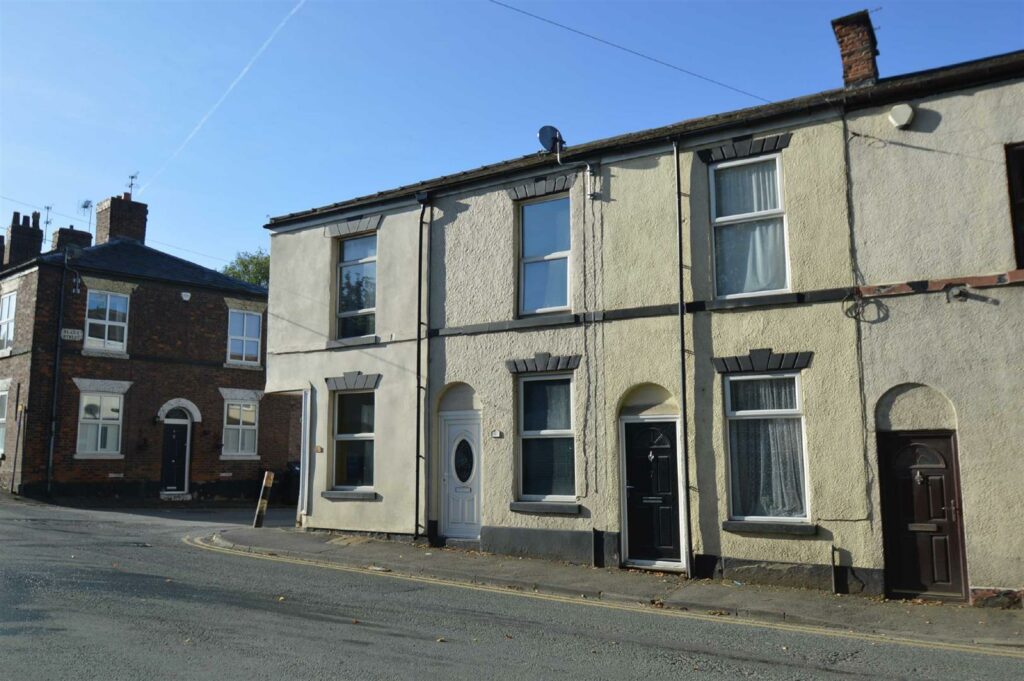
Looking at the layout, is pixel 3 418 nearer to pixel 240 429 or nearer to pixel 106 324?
pixel 106 324

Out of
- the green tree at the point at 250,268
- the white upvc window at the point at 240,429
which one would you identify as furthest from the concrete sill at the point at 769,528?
the green tree at the point at 250,268

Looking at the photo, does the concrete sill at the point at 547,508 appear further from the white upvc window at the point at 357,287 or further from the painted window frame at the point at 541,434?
the white upvc window at the point at 357,287

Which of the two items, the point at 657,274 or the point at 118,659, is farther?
the point at 657,274

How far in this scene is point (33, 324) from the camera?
2456 centimetres

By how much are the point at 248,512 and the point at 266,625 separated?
59.4 ft

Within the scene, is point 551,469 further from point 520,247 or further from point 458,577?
point 520,247

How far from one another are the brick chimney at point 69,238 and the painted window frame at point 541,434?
68.8ft

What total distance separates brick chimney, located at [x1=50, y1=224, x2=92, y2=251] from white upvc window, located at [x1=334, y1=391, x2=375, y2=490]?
1691cm

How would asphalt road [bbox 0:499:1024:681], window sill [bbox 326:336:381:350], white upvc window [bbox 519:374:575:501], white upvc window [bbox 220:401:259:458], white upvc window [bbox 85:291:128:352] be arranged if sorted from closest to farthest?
asphalt road [bbox 0:499:1024:681]
white upvc window [bbox 519:374:575:501]
window sill [bbox 326:336:381:350]
white upvc window [bbox 85:291:128:352]
white upvc window [bbox 220:401:259:458]

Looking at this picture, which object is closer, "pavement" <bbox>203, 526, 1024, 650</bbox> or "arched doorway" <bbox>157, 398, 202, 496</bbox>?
"pavement" <bbox>203, 526, 1024, 650</bbox>

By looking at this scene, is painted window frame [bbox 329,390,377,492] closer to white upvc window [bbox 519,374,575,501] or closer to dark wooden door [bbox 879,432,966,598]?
white upvc window [bbox 519,374,575,501]

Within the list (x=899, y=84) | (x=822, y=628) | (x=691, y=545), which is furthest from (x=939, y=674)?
(x=899, y=84)

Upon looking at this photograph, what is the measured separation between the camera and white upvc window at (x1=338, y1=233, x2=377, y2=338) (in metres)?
16.6

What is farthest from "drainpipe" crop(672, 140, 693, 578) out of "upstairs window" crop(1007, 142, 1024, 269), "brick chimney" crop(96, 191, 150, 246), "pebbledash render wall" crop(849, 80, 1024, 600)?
"brick chimney" crop(96, 191, 150, 246)
